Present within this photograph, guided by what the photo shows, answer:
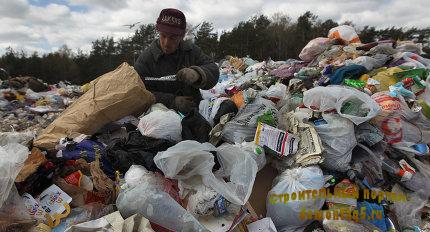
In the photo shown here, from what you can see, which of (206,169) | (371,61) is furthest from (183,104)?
(371,61)

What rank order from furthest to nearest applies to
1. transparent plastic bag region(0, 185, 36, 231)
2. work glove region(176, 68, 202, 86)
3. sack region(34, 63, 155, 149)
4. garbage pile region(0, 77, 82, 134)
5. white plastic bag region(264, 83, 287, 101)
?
garbage pile region(0, 77, 82, 134) < white plastic bag region(264, 83, 287, 101) < work glove region(176, 68, 202, 86) < sack region(34, 63, 155, 149) < transparent plastic bag region(0, 185, 36, 231)

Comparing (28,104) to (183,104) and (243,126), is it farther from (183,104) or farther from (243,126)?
(243,126)

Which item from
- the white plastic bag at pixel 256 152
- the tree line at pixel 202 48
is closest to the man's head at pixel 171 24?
the white plastic bag at pixel 256 152

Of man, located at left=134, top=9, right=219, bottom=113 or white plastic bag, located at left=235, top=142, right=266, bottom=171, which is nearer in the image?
white plastic bag, located at left=235, top=142, right=266, bottom=171

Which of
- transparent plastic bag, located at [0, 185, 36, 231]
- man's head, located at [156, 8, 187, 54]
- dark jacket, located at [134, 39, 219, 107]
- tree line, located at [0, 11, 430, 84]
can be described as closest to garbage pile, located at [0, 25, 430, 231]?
transparent plastic bag, located at [0, 185, 36, 231]

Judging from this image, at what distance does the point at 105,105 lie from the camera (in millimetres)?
2801

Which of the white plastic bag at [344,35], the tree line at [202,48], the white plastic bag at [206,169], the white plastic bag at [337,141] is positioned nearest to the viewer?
the white plastic bag at [206,169]

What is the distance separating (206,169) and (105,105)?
1.16m

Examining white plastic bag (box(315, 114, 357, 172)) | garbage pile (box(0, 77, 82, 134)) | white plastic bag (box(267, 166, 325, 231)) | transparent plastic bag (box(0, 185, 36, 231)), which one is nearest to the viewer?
transparent plastic bag (box(0, 185, 36, 231))

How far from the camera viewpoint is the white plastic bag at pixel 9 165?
5.42ft

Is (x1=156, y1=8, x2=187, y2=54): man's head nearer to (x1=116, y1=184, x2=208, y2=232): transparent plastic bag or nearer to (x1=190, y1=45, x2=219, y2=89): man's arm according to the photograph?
(x1=190, y1=45, x2=219, y2=89): man's arm

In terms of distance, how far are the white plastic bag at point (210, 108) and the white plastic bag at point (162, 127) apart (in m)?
0.48

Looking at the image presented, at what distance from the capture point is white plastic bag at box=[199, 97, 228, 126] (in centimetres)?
293

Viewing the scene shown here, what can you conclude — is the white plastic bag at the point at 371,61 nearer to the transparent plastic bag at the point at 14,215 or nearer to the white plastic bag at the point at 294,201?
the white plastic bag at the point at 294,201
